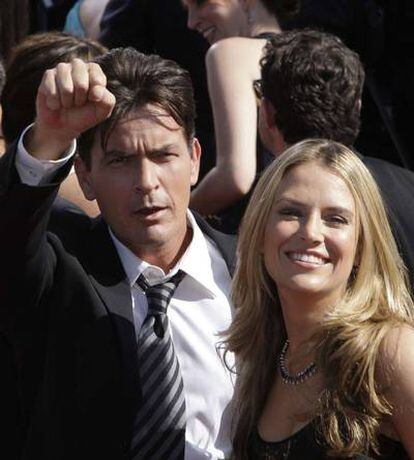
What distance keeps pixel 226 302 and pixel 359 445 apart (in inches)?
30.6

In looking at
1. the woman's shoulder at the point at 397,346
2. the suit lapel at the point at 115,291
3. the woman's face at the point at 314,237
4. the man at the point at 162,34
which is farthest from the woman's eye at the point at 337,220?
the man at the point at 162,34

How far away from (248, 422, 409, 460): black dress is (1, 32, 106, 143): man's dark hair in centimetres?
149

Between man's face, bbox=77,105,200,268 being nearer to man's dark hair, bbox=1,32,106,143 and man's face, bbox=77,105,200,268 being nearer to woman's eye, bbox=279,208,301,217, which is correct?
woman's eye, bbox=279,208,301,217

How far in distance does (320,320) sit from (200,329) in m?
0.42

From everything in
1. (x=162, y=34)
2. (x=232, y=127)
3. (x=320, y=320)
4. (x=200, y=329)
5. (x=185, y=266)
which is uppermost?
(x=320, y=320)

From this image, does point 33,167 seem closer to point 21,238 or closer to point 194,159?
point 21,238

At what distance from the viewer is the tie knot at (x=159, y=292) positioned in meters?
3.25

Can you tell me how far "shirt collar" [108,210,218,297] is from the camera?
333cm

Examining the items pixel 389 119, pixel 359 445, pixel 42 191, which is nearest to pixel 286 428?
pixel 359 445

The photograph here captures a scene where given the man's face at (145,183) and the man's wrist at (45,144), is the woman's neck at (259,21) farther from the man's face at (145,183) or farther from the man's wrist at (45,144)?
the man's wrist at (45,144)

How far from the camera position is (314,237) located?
2980 mm

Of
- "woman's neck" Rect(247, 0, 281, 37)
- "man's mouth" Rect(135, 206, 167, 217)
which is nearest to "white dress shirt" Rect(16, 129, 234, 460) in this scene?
"man's mouth" Rect(135, 206, 167, 217)

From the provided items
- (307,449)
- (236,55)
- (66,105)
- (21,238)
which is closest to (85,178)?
(21,238)

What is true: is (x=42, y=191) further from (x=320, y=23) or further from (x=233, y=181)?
(x=320, y=23)
